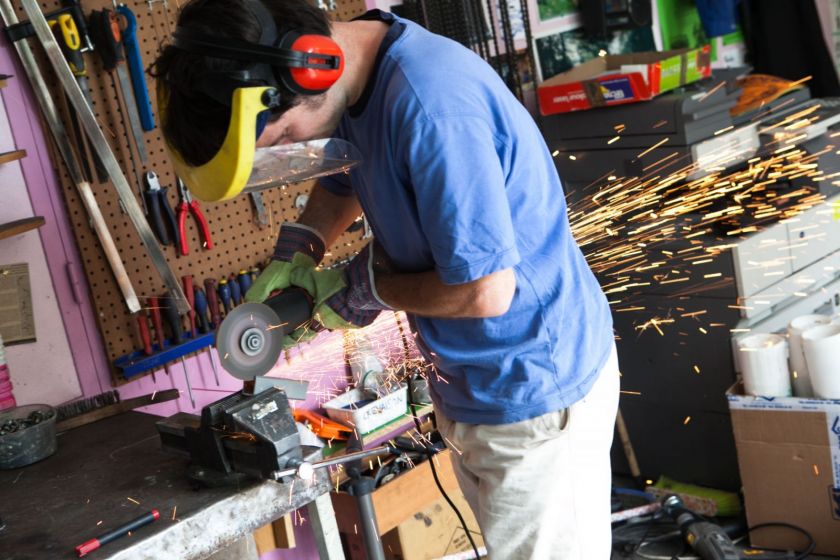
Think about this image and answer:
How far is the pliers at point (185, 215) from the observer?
299 centimetres

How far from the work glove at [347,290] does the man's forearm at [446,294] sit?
0.03 metres

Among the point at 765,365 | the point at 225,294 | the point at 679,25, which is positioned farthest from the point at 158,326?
the point at 679,25

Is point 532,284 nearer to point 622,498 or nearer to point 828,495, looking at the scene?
point 828,495

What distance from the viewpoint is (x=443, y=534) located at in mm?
3357

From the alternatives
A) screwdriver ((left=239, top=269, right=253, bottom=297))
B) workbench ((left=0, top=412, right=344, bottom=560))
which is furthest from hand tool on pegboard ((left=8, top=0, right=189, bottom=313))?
workbench ((left=0, top=412, right=344, bottom=560))

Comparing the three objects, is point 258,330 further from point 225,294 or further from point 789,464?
point 789,464

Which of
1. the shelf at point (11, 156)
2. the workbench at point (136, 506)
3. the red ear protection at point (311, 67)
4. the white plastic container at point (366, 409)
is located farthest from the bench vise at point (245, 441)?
the white plastic container at point (366, 409)

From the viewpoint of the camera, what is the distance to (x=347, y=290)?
1989mm

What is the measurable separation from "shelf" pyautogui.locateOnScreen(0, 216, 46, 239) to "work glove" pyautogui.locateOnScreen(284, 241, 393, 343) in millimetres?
924

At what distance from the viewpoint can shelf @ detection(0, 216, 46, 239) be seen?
8.34 ft

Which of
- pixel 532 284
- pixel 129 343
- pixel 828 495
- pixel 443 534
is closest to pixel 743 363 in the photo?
pixel 828 495

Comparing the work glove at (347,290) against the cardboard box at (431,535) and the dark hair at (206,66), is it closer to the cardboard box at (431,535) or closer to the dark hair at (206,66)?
the dark hair at (206,66)

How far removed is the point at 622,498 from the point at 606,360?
6.99 feet

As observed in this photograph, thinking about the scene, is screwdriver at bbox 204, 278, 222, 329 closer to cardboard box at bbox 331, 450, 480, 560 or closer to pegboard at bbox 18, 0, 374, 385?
pegboard at bbox 18, 0, 374, 385
